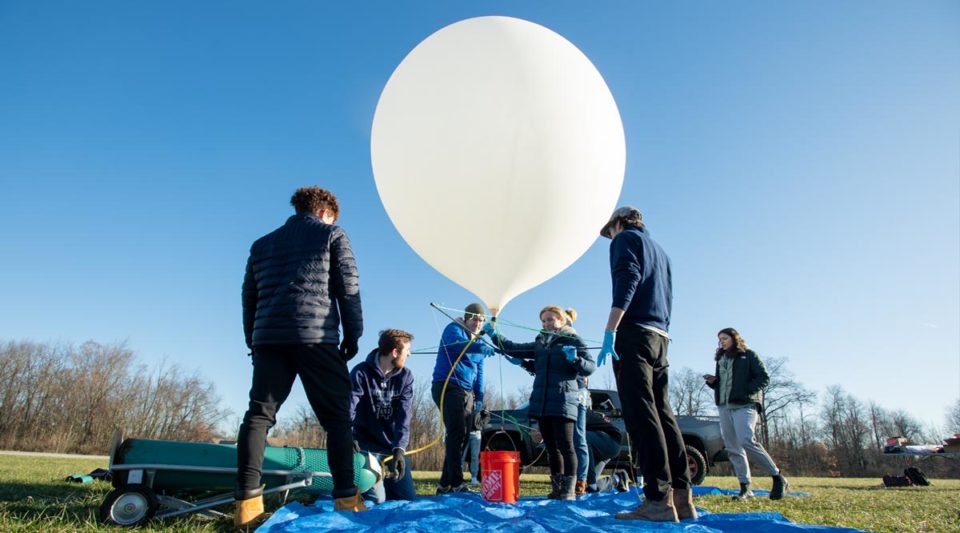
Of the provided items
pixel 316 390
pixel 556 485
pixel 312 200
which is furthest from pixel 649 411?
pixel 312 200

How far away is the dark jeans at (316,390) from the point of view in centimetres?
261

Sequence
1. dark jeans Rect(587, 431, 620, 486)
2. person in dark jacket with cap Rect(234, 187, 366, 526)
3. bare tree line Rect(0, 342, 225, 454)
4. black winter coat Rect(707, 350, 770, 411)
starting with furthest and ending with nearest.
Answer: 1. bare tree line Rect(0, 342, 225, 454)
2. dark jeans Rect(587, 431, 620, 486)
3. black winter coat Rect(707, 350, 770, 411)
4. person in dark jacket with cap Rect(234, 187, 366, 526)

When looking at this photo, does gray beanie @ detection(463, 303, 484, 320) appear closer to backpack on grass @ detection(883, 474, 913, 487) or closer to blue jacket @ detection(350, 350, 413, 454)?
blue jacket @ detection(350, 350, 413, 454)

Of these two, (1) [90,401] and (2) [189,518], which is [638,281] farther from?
(1) [90,401]

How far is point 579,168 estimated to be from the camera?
148 inches

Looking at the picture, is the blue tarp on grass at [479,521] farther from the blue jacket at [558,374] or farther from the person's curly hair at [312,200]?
the person's curly hair at [312,200]

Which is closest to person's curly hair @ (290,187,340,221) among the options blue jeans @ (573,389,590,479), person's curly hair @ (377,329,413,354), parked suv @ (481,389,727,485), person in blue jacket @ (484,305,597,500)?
person's curly hair @ (377,329,413,354)

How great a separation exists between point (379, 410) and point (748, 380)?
11.8 feet

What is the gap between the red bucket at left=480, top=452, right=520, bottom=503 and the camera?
3.47 meters

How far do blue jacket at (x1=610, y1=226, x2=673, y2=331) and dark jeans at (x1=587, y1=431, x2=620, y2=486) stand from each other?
400 centimetres

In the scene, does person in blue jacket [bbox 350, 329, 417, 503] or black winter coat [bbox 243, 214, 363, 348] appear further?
person in blue jacket [bbox 350, 329, 417, 503]

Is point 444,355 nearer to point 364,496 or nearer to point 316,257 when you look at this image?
point 364,496

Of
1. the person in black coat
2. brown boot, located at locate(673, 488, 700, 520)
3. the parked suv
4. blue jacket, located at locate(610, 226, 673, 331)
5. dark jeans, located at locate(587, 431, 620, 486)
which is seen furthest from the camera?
the parked suv

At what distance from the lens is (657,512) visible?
2660mm
